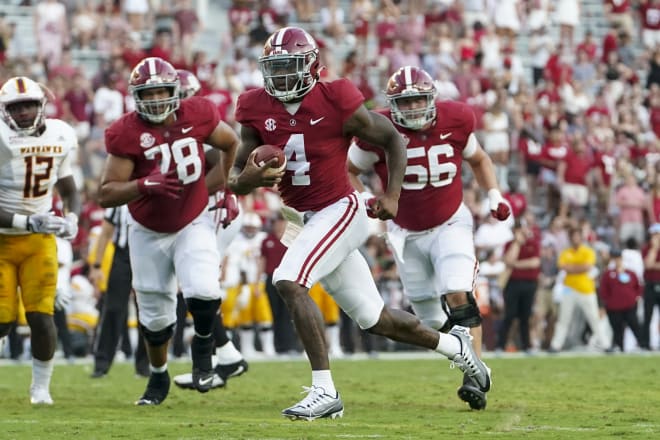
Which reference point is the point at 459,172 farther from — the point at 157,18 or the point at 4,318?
the point at 157,18

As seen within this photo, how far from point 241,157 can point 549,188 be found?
12668mm

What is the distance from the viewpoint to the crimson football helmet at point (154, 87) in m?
Answer: 8.34

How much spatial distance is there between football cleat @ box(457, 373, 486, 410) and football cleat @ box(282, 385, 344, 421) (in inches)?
40.0

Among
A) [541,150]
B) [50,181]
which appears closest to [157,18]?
[541,150]

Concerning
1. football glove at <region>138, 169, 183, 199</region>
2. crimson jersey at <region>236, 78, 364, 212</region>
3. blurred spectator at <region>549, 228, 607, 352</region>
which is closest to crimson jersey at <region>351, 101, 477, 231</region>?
football glove at <region>138, 169, 183, 199</region>

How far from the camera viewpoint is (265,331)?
1645cm

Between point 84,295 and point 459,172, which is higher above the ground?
point 459,172

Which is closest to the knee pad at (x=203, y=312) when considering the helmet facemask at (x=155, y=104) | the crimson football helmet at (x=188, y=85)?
the helmet facemask at (x=155, y=104)

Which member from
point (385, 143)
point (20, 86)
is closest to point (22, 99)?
point (20, 86)

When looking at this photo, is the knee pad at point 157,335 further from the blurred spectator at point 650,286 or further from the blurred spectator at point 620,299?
the blurred spectator at point 650,286

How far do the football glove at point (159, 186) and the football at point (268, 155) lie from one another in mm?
1189

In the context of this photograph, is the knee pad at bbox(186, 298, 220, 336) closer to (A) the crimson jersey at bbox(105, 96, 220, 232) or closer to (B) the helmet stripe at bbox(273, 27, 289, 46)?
(A) the crimson jersey at bbox(105, 96, 220, 232)

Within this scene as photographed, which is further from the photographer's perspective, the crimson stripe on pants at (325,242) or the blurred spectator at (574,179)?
the blurred spectator at (574,179)

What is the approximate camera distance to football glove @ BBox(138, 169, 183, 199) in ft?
26.6
